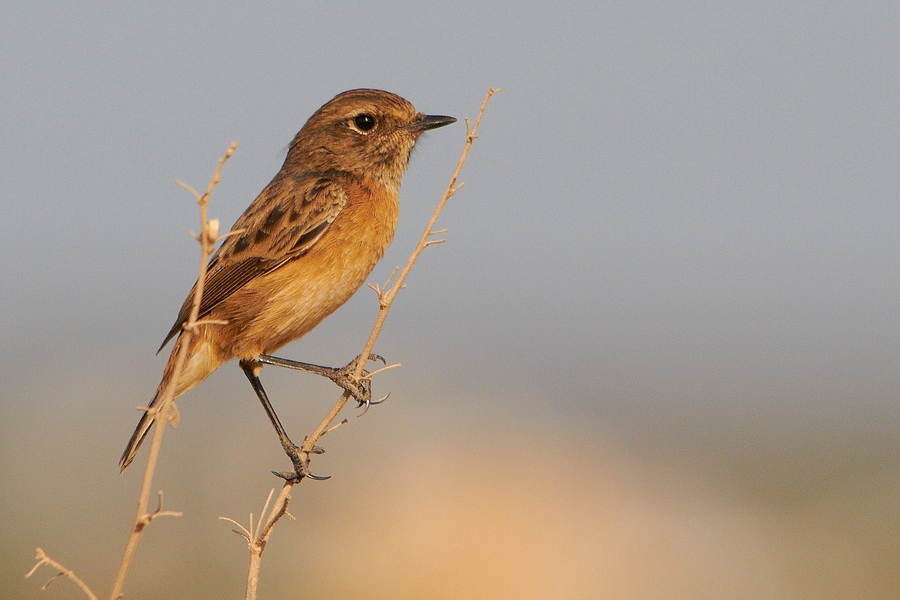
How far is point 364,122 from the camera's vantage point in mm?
5887

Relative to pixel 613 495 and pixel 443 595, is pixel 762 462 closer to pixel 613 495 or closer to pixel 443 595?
pixel 613 495

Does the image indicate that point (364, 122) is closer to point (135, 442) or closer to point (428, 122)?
point (428, 122)

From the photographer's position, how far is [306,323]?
16.9 feet

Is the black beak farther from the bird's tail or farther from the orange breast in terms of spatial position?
the bird's tail

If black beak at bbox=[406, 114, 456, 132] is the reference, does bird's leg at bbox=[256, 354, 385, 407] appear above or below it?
below

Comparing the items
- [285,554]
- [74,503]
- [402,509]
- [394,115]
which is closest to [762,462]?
[402,509]

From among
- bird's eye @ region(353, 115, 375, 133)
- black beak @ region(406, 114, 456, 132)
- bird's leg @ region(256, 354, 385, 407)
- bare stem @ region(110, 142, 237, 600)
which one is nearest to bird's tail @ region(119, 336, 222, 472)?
bird's leg @ region(256, 354, 385, 407)

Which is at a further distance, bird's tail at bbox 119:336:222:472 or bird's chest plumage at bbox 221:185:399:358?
bird's chest plumage at bbox 221:185:399:358

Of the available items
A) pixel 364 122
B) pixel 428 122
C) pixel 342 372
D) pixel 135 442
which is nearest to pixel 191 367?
pixel 135 442

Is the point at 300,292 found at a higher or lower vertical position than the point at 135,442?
higher

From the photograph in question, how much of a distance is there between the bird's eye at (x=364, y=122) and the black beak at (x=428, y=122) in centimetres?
26

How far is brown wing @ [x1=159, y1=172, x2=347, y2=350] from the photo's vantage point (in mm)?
5250

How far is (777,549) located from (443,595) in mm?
4875

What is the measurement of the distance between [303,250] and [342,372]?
816mm
